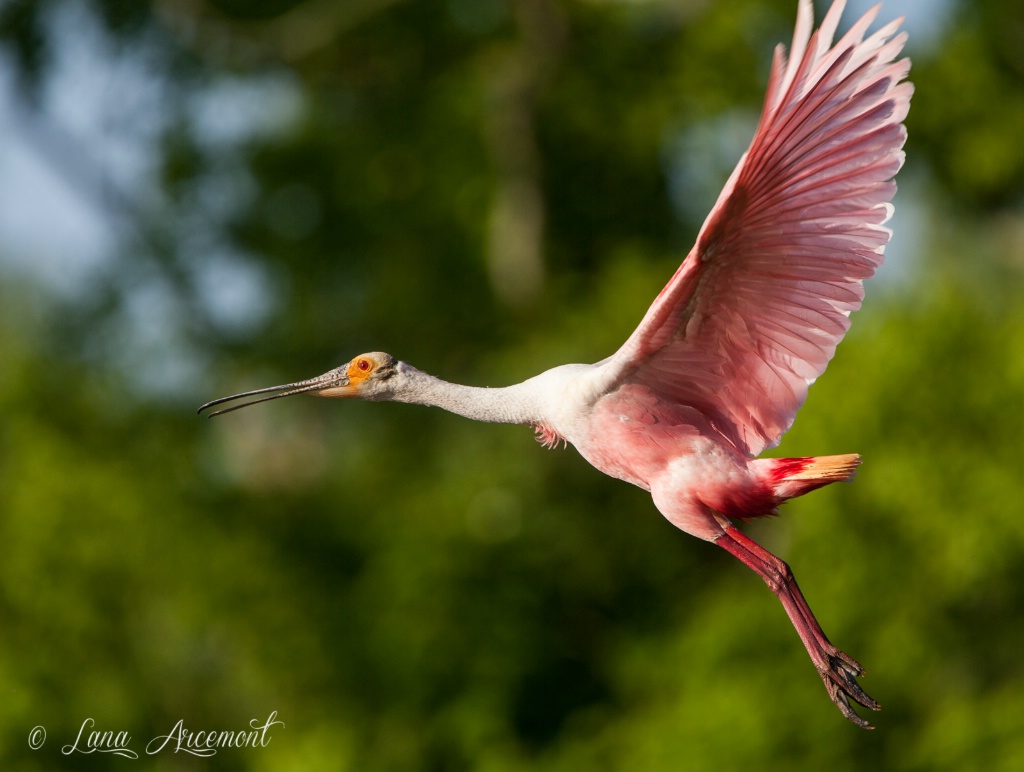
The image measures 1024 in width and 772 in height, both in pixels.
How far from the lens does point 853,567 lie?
46.5ft

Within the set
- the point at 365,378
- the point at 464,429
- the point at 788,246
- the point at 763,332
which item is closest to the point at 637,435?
the point at 763,332

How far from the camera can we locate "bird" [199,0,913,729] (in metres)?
4.14

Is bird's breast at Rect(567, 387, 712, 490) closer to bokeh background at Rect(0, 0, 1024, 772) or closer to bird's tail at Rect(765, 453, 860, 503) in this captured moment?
bird's tail at Rect(765, 453, 860, 503)

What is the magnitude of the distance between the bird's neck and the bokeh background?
9.26 m

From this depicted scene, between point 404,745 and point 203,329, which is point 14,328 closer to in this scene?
point 203,329

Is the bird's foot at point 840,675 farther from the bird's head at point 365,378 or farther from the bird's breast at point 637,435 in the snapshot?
the bird's head at point 365,378

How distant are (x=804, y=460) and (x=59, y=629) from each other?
Answer: 15257mm

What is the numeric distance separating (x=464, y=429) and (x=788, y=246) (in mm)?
14673

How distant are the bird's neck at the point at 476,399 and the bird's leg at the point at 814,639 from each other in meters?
0.71

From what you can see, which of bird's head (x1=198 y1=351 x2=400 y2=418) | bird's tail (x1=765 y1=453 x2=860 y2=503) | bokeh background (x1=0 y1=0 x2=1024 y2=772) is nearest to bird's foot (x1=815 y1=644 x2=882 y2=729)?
bird's tail (x1=765 y1=453 x2=860 y2=503)

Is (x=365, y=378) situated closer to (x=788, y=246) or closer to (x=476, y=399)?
(x=476, y=399)

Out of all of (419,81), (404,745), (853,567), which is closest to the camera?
(853,567)

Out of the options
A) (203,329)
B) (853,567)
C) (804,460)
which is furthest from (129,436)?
(804,460)

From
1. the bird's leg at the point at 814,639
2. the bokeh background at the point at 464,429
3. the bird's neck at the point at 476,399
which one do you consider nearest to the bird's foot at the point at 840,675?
the bird's leg at the point at 814,639
